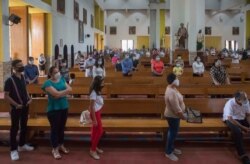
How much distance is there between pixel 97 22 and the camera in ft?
159

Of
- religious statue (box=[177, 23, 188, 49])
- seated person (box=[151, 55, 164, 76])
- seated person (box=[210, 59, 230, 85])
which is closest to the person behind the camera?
seated person (box=[210, 59, 230, 85])

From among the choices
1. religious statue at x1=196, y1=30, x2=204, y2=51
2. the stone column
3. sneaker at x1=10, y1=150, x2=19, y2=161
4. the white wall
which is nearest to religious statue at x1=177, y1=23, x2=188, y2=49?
religious statue at x1=196, y1=30, x2=204, y2=51

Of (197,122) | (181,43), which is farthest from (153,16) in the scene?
(197,122)

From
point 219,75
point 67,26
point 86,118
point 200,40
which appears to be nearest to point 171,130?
point 86,118

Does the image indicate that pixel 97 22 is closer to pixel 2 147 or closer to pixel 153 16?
pixel 153 16

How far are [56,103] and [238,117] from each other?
3384 mm

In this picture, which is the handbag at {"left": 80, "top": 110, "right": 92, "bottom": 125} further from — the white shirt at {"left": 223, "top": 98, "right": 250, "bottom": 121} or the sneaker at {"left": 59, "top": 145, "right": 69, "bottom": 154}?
the white shirt at {"left": 223, "top": 98, "right": 250, "bottom": 121}

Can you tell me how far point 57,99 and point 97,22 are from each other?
42.2 m

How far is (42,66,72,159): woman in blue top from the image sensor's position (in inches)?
269

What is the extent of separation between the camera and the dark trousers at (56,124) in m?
6.96

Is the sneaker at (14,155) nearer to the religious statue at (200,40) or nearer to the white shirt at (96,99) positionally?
the white shirt at (96,99)

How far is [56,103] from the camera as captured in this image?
22.7 feet

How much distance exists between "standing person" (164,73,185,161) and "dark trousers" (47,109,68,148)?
6.09ft

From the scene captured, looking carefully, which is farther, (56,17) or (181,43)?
(181,43)
